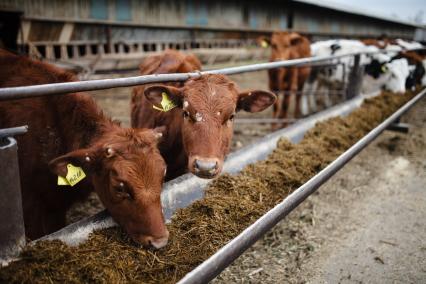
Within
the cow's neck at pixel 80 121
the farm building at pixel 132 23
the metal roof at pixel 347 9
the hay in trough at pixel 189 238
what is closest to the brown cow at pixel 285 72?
the hay in trough at pixel 189 238

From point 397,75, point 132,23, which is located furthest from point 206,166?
point 132,23

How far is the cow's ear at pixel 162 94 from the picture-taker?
2.79 meters

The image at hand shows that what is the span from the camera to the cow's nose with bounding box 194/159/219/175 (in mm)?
2439

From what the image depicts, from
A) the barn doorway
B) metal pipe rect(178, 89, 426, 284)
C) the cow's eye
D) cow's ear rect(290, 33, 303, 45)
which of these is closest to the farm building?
the barn doorway

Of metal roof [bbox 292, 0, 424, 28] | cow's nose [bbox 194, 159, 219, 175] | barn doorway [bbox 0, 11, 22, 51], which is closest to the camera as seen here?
cow's nose [bbox 194, 159, 219, 175]

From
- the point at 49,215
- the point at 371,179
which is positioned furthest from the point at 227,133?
the point at 371,179

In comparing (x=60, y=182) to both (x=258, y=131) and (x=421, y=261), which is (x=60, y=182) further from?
(x=258, y=131)

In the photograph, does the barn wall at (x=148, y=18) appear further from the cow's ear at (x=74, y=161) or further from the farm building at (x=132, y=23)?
the cow's ear at (x=74, y=161)

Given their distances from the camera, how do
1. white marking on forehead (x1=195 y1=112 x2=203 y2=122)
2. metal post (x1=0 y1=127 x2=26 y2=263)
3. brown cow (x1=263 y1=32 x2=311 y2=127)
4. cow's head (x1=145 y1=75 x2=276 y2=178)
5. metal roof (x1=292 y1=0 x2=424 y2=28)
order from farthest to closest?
metal roof (x1=292 y1=0 x2=424 y2=28) < brown cow (x1=263 y1=32 x2=311 y2=127) < white marking on forehead (x1=195 y1=112 x2=203 y2=122) < cow's head (x1=145 y1=75 x2=276 y2=178) < metal post (x1=0 y1=127 x2=26 y2=263)

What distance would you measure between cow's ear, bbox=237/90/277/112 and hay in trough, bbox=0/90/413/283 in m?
0.52

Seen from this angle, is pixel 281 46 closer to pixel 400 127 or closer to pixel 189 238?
pixel 400 127

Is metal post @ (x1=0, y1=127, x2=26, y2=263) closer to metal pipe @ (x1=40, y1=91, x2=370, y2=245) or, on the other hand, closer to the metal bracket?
metal pipe @ (x1=40, y1=91, x2=370, y2=245)

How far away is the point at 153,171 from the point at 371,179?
12.8 feet

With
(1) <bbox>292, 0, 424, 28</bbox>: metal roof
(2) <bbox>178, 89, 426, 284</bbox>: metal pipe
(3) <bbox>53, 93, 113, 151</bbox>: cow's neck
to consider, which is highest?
(1) <bbox>292, 0, 424, 28</bbox>: metal roof
